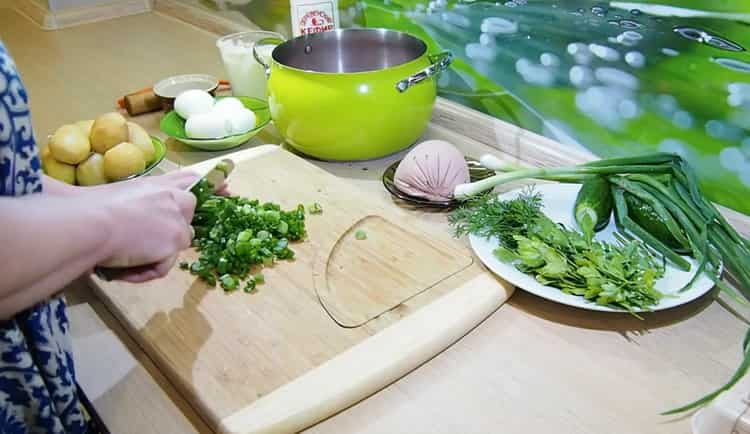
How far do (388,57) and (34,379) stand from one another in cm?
78

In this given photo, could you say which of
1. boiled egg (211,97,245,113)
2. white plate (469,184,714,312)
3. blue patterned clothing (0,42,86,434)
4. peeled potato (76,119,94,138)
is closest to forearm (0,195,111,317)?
blue patterned clothing (0,42,86,434)

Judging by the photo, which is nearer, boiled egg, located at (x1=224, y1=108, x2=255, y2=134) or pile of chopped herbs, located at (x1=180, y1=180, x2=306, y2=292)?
pile of chopped herbs, located at (x1=180, y1=180, x2=306, y2=292)

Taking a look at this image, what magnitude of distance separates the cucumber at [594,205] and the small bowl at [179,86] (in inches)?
31.0

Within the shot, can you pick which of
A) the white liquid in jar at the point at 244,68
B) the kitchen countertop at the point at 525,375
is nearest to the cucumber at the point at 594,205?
the kitchen countertop at the point at 525,375

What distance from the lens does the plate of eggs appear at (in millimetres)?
1179

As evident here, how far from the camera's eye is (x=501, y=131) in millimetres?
1155

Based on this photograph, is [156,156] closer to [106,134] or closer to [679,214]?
[106,134]

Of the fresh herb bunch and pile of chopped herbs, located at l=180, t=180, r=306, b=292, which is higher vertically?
the fresh herb bunch

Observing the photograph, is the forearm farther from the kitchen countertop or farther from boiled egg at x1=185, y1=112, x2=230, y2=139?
boiled egg at x1=185, y1=112, x2=230, y2=139

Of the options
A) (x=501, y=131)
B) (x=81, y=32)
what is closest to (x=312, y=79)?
(x=501, y=131)

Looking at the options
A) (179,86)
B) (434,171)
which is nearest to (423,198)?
(434,171)

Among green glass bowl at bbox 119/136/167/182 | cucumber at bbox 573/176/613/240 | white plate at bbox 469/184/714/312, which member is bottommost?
green glass bowl at bbox 119/136/167/182

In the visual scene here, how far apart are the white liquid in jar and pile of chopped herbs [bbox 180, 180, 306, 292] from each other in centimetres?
46

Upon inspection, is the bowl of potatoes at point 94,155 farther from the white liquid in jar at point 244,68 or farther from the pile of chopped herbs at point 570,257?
the pile of chopped herbs at point 570,257
